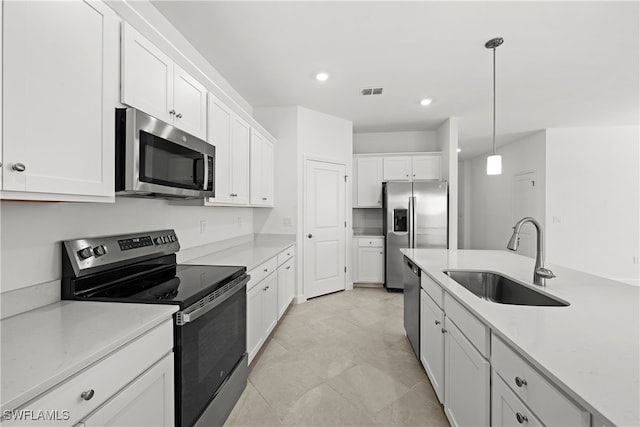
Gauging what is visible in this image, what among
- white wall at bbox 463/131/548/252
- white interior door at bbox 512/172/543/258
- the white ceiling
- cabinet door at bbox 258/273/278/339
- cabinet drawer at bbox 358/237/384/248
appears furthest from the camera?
white interior door at bbox 512/172/543/258

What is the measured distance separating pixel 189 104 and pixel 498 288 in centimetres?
241

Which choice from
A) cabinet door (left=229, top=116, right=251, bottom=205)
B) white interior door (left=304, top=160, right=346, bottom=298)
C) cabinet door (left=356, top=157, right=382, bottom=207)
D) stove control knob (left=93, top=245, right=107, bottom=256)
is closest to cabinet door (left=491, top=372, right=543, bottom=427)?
stove control knob (left=93, top=245, right=107, bottom=256)

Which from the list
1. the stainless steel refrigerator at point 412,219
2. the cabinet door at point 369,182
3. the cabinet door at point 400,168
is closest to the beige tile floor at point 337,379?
the stainless steel refrigerator at point 412,219

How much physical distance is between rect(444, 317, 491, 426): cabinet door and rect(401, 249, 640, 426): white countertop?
8.8 inches

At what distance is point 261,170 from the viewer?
3.39 meters

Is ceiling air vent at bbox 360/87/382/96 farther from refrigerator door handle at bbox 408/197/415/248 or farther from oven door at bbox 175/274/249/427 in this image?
oven door at bbox 175/274/249/427

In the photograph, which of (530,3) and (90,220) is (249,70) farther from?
(530,3)

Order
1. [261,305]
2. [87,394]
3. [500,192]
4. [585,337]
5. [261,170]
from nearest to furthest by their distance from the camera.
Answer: [87,394] → [585,337] → [261,305] → [261,170] → [500,192]

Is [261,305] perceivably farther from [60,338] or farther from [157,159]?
[60,338]

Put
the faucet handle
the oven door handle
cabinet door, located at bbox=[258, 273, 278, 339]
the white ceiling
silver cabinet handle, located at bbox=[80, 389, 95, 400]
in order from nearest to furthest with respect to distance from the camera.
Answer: silver cabinet handle, located at bbox=[80, 389, 95, 400]
the oven door handle
the faucet handle
the white ceiling
cabinet door, located at bbox=[258, 273, 278, 339]

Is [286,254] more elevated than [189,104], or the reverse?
[189,104]

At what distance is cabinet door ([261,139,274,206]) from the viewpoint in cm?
349

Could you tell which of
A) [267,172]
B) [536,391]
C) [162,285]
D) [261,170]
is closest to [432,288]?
[536,391]

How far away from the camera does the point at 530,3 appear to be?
2.07 meters
